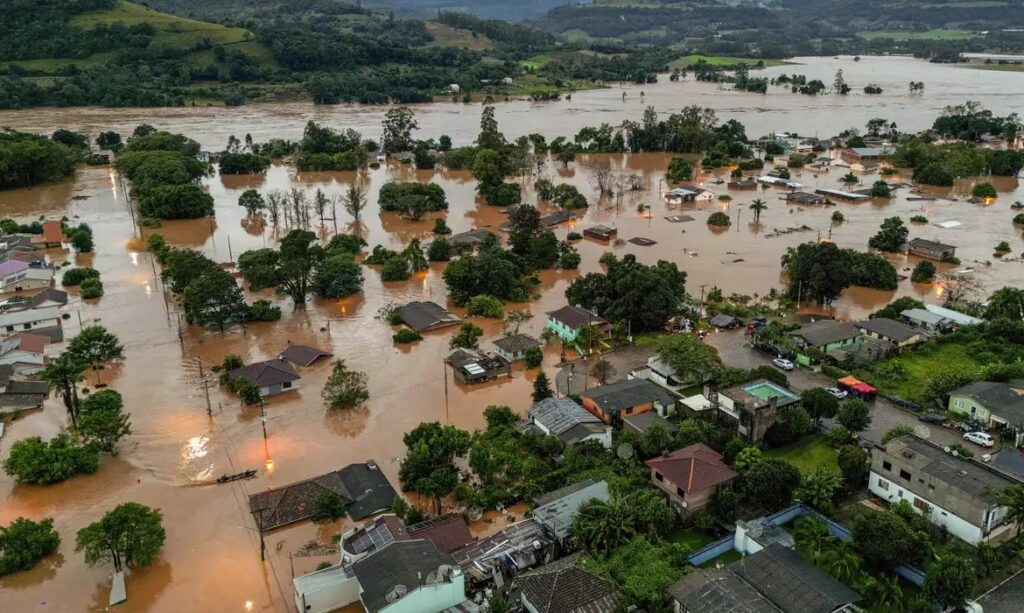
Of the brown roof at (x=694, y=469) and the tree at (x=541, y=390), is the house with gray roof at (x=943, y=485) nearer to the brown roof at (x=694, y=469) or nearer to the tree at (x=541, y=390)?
the brown roof at (x=694, y=469)

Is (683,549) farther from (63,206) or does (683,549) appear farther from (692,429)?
(63,206)

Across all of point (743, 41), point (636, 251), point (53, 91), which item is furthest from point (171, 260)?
point (743, 41)

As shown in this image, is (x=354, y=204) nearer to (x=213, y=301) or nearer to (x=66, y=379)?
(x=213, y=301)

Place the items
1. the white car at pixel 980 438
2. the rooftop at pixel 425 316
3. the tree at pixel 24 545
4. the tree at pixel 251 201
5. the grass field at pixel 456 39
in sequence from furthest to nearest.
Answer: the grass field at pixel 456 39
the tree at pixel 251 201
the rooftop at pixel 425 316
the white car at pixel 980 438
the tree at pixel 24 545

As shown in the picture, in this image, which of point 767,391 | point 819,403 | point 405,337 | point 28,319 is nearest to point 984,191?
point 767,391

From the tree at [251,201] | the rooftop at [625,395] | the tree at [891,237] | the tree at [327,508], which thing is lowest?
the tree at [327,508]

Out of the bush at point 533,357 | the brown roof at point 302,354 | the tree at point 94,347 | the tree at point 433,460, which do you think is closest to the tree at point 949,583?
the tree at point 433,460
